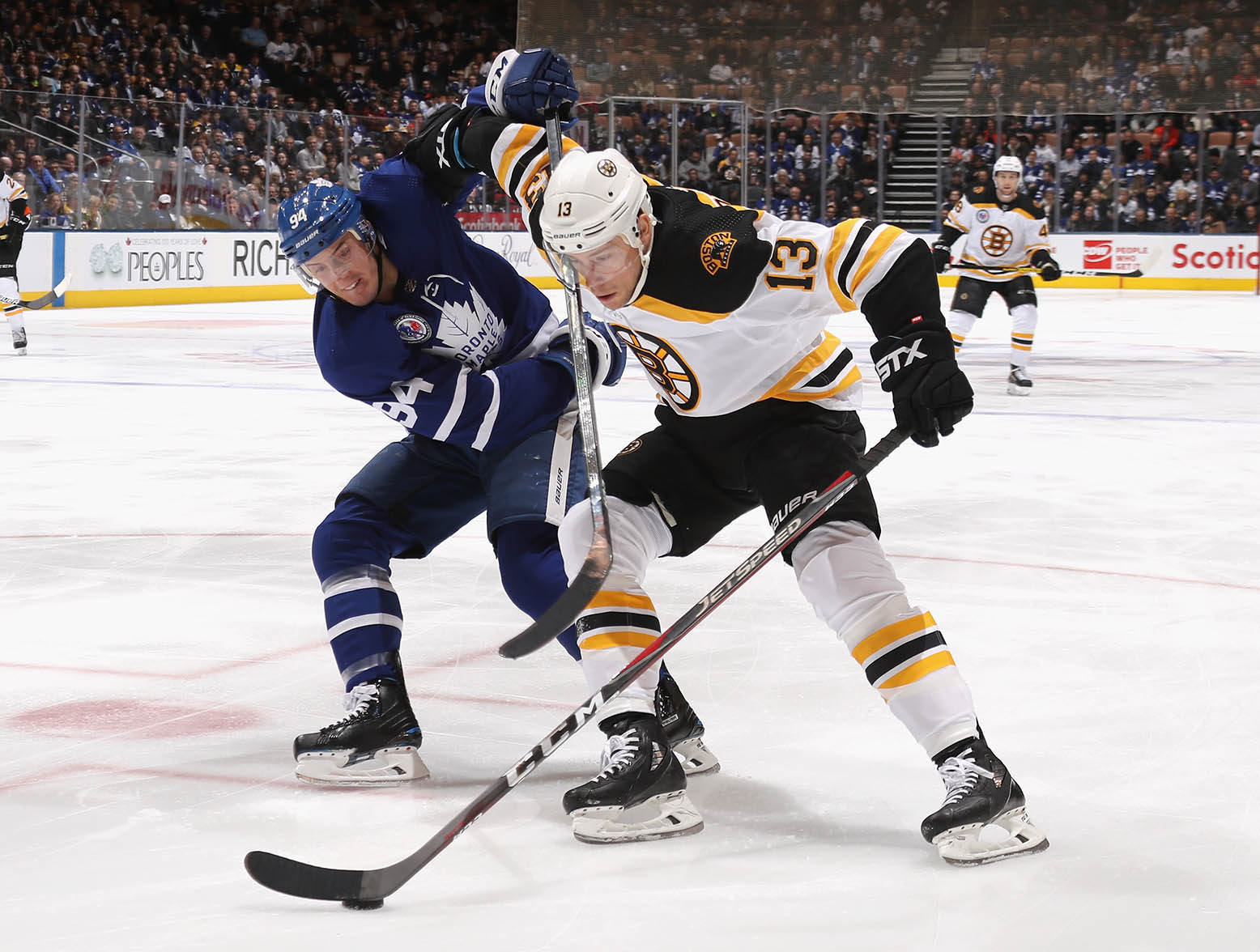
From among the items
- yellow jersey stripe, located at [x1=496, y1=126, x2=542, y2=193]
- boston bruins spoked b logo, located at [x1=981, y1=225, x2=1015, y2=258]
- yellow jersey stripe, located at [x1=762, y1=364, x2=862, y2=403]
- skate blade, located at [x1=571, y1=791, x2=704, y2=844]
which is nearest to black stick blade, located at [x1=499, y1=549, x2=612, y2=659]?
skate blade, located at [x1=571, y1=791, x2=704, y2=844]

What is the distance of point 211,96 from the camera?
18.6 meters


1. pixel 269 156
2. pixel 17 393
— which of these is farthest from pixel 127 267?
pixel 17 393

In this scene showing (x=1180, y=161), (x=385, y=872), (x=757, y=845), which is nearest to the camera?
(x=385, y=872)

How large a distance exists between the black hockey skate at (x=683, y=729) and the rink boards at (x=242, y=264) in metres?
9.85

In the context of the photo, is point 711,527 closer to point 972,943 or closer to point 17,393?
point 972,943

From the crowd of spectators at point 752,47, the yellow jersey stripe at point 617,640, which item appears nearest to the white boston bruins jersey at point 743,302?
the yellow jersey stripe at point 617,640

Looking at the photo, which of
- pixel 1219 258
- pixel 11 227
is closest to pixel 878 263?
pixel 11 227

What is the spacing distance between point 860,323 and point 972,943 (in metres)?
10.5

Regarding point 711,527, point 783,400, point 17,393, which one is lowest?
point 17,393

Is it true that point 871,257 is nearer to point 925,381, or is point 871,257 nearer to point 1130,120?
point 925,381

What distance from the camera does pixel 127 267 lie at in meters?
12.7

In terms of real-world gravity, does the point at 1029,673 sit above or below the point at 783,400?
below

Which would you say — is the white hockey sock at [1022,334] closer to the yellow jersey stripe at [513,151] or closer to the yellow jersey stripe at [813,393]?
the yellow jersey stripe at [513,151]

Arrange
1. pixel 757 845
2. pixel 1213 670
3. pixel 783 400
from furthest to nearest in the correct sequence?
1. pixel 1213 670
2. pixel 783 400
3. pixel 757 845
